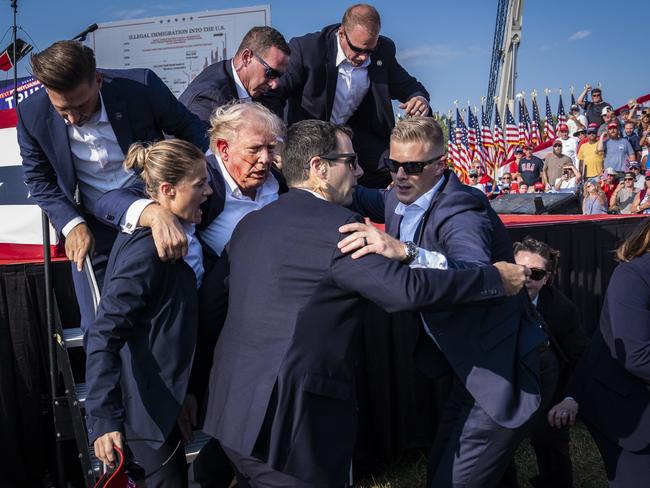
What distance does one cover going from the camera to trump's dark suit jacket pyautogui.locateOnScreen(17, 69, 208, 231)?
3.14 m

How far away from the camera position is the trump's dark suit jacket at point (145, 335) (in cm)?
240

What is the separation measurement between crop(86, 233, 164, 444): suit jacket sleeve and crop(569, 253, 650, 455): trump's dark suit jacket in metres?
1.97

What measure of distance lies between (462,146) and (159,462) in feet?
78.5

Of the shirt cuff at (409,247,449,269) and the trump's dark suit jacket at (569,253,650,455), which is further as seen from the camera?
the trump's dark suit jacket at (569,253,650,455)

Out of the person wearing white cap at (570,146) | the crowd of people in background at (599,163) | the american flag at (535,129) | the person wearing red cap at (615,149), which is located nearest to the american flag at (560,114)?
the american flag at (535,129)

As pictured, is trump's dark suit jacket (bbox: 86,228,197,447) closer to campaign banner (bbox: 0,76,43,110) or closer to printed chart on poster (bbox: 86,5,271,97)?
printed chart on poster (bbox: 86,5,271,97)

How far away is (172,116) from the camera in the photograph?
11.0 feet

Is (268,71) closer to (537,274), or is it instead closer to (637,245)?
(537,274)

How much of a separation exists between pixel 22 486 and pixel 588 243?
4.69m

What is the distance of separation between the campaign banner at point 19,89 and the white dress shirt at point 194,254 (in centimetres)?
682

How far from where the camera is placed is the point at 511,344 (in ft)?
9.46

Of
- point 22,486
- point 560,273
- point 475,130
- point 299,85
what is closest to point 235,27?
point 299,85

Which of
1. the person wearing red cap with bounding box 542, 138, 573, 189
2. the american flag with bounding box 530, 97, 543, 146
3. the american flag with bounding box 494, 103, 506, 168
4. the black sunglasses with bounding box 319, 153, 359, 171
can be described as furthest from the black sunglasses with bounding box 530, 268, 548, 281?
the american flag with bounding box 530, 97, 543, 146

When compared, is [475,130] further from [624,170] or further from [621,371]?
[621,371]
